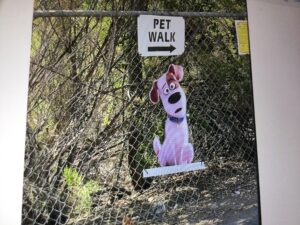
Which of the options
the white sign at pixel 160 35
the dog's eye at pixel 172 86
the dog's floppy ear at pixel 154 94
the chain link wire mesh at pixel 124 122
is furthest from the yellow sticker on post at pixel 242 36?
the dog's floppy ear at pixel 154 94

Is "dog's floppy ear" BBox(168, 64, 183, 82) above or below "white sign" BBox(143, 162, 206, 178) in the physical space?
above

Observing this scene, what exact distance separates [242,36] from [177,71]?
0.60 meters

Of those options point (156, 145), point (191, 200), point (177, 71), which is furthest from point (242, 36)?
point (191, 200)

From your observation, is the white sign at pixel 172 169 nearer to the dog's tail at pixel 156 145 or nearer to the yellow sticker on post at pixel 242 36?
the dog's tail at pixel 156 145

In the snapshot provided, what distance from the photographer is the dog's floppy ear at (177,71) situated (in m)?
2.20

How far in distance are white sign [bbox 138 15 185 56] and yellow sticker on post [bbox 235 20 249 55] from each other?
1.49ft

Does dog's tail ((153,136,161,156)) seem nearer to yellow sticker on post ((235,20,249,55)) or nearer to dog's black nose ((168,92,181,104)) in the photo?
dog's black nose ((168,92,181,104))

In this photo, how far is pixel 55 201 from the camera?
6.27 ft

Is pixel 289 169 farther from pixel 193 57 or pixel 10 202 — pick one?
pixel 10 202

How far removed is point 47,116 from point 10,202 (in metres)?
0.48

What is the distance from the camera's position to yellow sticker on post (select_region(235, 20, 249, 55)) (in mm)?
2445

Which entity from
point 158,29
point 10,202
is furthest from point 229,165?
point 10,202

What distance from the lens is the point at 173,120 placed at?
7.21ft

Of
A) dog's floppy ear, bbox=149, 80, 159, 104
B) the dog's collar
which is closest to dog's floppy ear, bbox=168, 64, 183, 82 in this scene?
dog's floppy ear, bbox=149, 80, 159, 104
